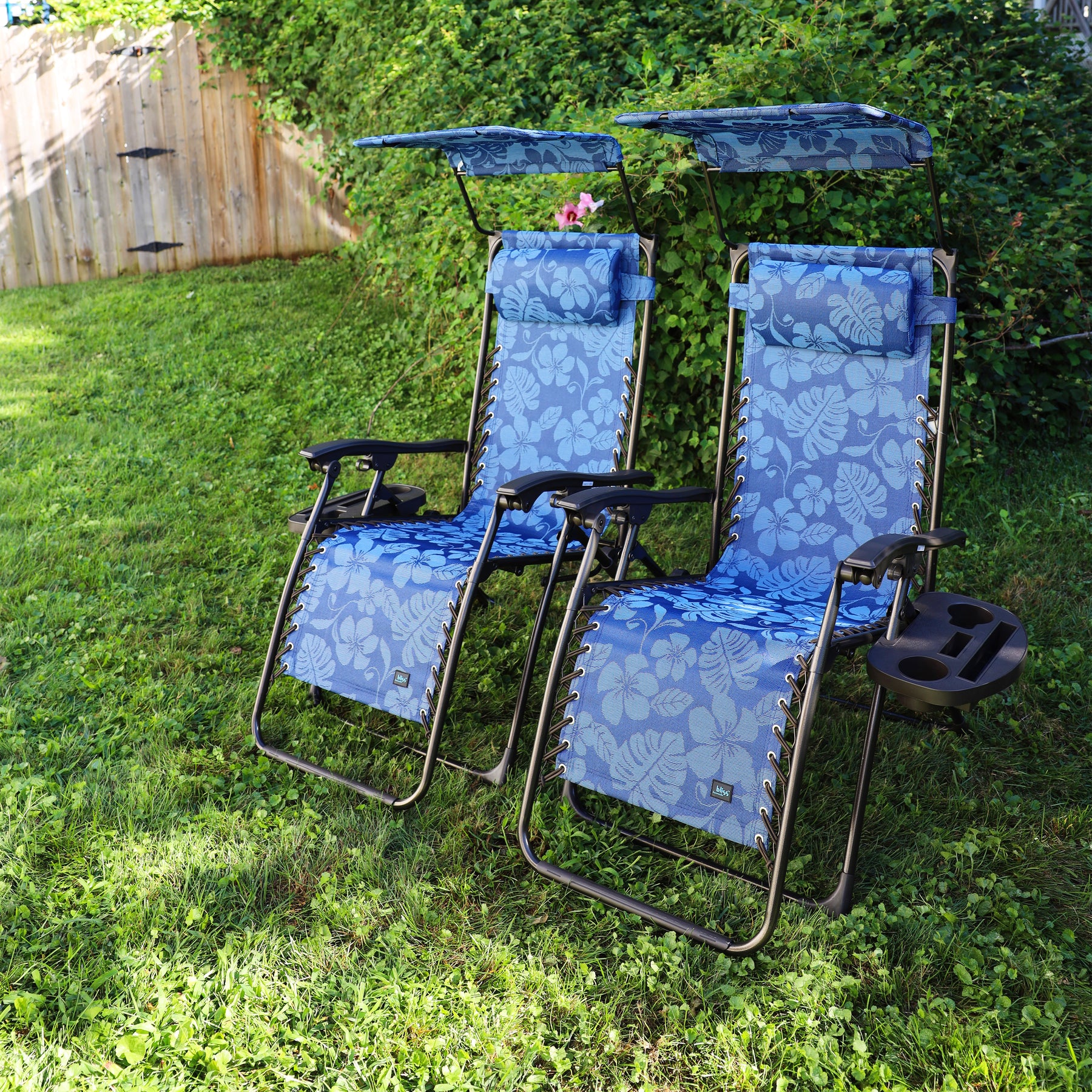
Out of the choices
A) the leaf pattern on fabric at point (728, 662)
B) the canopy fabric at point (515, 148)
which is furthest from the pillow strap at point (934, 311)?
the leaf pattern on fabric at point (728, 662)

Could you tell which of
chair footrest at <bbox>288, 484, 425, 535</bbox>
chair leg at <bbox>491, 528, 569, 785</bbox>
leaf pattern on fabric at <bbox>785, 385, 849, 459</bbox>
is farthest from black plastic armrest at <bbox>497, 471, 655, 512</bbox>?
chair footrest at <bbox>288, 484, 425, 535</bbox>

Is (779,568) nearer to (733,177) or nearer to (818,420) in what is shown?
(818,420)

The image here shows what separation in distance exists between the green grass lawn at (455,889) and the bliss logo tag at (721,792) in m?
0.30

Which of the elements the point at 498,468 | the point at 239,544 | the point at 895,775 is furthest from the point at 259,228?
the point at 895,775

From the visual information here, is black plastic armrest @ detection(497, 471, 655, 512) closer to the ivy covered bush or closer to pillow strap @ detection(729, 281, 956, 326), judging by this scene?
pillow strap @ detection(729, 281, 956, 326)

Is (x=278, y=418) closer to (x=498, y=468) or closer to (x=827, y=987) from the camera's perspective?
(x=498, y=468)

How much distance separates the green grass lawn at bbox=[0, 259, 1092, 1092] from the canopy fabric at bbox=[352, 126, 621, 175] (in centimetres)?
146

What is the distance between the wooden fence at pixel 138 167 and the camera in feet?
24.5

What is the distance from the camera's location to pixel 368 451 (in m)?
3.00

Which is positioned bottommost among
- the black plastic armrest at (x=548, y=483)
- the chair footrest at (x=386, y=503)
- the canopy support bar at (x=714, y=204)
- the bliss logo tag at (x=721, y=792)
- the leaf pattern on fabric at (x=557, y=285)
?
the bliss logo tag at (x=721, y=792)

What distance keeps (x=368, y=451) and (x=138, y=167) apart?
6.19m

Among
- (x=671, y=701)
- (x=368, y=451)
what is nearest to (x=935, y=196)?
(x=671, y=701)

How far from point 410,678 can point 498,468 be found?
1.01 m

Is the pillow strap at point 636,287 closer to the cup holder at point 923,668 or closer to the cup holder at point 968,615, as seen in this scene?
the cup holder at point 968,615
